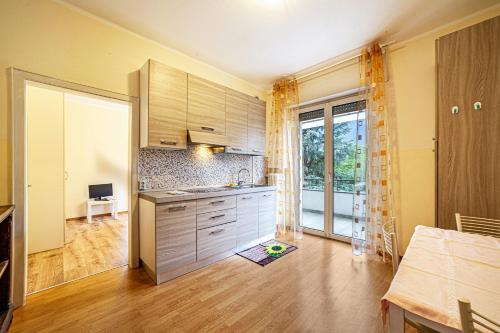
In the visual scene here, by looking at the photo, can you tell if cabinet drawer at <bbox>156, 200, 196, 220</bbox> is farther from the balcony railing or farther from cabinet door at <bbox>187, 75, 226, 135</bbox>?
the balcony railing

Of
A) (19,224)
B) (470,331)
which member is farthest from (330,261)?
(19,224)

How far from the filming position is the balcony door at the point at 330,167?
3117mm

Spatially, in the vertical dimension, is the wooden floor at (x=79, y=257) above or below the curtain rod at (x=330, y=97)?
below

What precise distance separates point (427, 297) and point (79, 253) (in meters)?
3.73

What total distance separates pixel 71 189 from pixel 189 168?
11.5 feet

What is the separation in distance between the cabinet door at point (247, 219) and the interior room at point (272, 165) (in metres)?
0.03

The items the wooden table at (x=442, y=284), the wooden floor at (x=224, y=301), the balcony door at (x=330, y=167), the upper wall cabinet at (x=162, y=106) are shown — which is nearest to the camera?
the wooden table at (x=442, y=284)

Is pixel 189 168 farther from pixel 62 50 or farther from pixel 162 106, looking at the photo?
pixel 62 50

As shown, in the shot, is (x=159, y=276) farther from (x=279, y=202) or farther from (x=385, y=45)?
(x=385, y=45)

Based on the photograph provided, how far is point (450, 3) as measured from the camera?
6.40 feet

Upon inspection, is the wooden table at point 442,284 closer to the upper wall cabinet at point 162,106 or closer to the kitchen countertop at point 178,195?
the kitchen countertop at point 178,195

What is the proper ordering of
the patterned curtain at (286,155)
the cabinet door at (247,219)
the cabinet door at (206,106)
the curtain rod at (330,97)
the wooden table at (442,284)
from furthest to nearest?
the patterned curtain at (286,155)
the curtain rod at (330,97)
the cabinet door at (247,219)
the cabinet door at (206,106)
the wooden table at (442,284)

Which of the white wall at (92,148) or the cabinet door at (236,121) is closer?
the cabinet door at (236,121)

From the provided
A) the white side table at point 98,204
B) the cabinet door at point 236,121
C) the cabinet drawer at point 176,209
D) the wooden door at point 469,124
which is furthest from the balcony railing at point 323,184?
the white side table at point 98,204
